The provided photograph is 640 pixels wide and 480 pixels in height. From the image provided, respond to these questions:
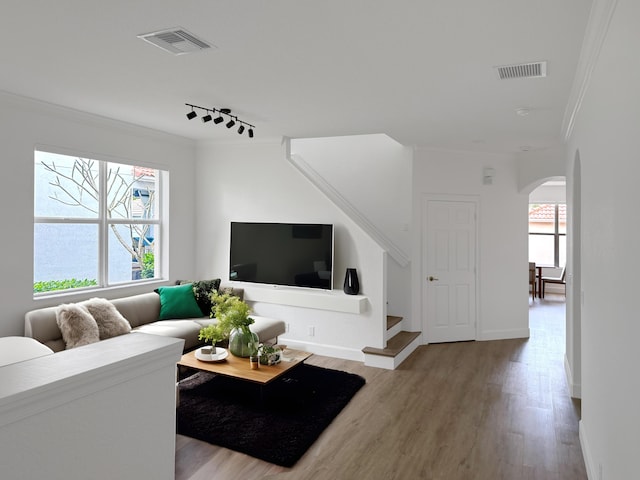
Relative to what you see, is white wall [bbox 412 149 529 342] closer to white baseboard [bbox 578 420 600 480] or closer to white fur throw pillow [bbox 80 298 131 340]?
white baseboard [bbox 578 420 600 480]

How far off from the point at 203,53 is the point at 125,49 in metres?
0.48

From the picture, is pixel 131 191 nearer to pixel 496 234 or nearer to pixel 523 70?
pixel 523 70

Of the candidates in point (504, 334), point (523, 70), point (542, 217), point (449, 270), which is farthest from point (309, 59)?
point (542, 217)

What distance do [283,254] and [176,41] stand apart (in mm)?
3199

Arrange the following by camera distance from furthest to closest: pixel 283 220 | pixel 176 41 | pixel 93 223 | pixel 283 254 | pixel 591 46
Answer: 1. pixel 283 220
2. pixel 283 254
3. pixel 93 223
4. pixel 176 41
5. pixel 591 46

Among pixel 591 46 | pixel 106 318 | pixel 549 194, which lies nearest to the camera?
pixel 591 46

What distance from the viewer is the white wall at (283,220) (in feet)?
17.0

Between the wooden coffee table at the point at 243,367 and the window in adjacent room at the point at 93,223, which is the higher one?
the window in adjacent room at the point at 93,223

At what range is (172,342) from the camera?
4.69 ft

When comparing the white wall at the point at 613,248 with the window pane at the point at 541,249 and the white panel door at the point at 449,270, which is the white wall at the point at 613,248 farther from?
the window pane at the point at 541,249

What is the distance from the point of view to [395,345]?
5.20 metres

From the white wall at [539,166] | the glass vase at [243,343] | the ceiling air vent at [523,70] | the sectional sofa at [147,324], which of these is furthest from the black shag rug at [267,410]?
the white wall at [539,166]

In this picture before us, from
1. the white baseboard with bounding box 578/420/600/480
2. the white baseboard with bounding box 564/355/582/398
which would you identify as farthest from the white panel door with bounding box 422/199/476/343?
the white baseboard with bounding box 578/420/600/480

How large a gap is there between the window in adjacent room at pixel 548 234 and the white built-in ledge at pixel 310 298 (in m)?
7.18
